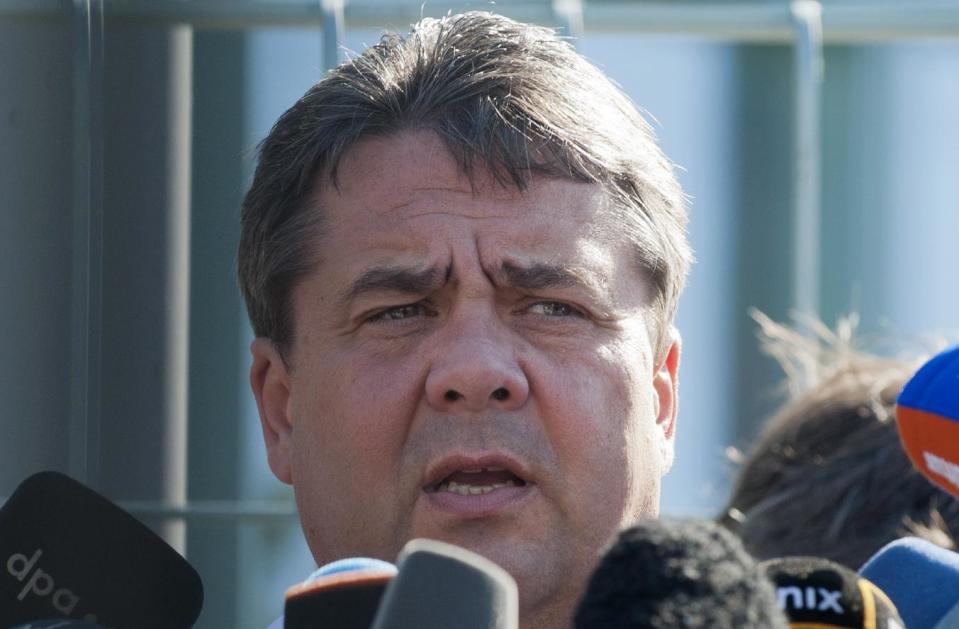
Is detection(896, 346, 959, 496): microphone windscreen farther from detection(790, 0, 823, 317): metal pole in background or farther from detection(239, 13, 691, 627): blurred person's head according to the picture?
detection(790, 0, 823, 317): metal pole in background

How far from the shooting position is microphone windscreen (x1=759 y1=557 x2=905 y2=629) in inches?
51.3

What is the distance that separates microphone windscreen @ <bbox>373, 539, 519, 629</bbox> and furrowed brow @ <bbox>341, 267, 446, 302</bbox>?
1.06m

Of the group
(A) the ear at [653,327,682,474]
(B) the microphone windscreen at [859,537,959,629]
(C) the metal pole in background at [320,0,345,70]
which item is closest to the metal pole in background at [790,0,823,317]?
(C) the metal pole in background at [320,0,345,70]

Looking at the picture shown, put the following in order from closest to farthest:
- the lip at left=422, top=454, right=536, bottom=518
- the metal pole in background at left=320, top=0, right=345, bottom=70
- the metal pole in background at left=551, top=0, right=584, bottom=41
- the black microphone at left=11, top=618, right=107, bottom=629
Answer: the black microphone at left=11, top=618, right=107, bottom=629 < the lip at left=422, top=454, right=536, bottom=518 < the metal pole in background at left=320, top=0, right=345, bottom=70 < the metal pole in background at left=551, top=0, right=584, bottom=41

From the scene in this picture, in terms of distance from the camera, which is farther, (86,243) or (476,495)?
(86,243)

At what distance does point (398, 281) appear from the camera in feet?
6.86

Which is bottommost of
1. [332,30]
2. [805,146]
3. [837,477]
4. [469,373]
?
[837,477]

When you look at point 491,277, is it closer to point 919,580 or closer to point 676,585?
point 919,580

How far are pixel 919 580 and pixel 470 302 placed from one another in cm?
70

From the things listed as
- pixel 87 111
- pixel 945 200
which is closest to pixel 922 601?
pixel 87 111

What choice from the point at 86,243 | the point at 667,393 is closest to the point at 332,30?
the point at 86,243

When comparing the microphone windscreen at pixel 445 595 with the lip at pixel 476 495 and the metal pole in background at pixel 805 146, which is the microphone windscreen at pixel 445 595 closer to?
the lip at pixel 476 495

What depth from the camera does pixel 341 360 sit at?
2148mm

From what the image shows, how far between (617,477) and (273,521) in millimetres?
967
